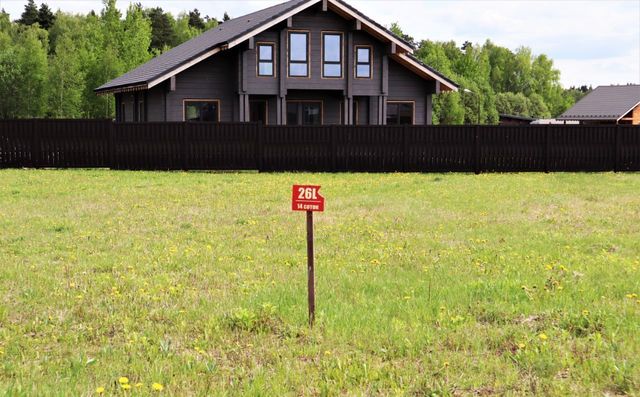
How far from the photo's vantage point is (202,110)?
3253 cm

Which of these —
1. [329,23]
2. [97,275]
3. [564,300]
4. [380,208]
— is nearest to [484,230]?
[380,208]

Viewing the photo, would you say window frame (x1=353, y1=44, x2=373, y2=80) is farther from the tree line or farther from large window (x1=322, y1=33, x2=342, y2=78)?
the tree line

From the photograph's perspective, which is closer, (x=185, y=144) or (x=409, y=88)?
(x=185, y=144)

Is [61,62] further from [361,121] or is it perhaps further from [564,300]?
[564,300]

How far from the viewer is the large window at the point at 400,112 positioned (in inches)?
1394

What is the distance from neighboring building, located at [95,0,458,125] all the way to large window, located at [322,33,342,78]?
4 centimetres

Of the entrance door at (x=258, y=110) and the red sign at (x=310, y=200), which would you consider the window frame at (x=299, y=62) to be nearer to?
the entrance door at (x=258, y=110)

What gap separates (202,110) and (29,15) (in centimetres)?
8829

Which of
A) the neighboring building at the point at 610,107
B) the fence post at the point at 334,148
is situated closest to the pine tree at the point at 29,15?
the neighboring building at the point at 610,107

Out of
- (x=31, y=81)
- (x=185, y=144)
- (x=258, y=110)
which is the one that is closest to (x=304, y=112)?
(x=258, y=110)

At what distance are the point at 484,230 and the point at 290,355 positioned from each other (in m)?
6.43

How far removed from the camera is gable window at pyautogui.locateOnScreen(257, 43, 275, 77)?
31531 mm

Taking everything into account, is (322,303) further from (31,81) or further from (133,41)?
(31,81)

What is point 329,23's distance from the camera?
Result: 105 ft
